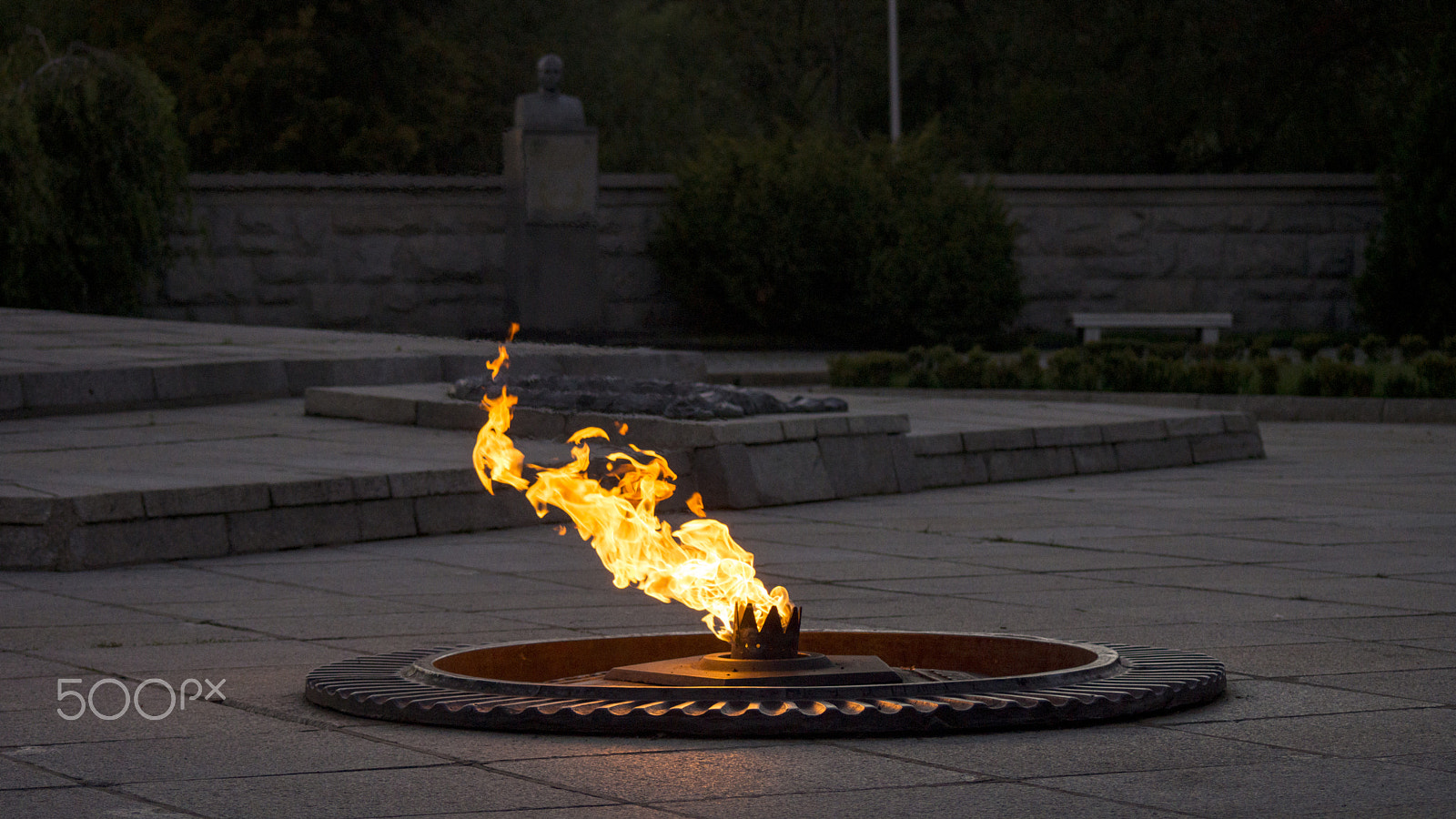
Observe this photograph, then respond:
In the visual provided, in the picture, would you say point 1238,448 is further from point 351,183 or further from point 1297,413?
point 351,183

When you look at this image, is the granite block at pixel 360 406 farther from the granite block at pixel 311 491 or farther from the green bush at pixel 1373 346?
the green bush at pixel 1373 346

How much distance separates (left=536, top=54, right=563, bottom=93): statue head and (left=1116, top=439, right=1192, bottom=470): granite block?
1167 centimetres

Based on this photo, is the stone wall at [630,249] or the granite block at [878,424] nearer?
the granite block at [878,424]

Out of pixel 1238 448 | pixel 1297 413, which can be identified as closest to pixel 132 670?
pixel 1238 448

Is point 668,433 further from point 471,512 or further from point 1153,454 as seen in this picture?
point 1153,454

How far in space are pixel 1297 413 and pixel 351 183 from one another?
12.2 metres

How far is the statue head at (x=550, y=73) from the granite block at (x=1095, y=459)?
11788 millimetres

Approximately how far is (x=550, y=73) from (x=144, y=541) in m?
14.9

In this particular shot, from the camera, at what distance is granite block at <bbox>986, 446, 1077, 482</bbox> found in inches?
408

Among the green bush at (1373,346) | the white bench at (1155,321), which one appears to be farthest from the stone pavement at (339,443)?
the white bench at (1155,321)

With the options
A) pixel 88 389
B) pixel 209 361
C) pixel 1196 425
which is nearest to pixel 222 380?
pixel 209 361

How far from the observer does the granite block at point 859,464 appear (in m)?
9.47

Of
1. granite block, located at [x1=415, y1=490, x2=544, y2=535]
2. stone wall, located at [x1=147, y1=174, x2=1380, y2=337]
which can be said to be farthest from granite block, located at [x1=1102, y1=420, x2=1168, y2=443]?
stone wall, located at [x1=147, y1=174, x2=1380, y2=337]

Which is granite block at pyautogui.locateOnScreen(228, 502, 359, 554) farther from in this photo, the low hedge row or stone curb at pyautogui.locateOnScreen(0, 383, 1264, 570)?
the low hedge row
